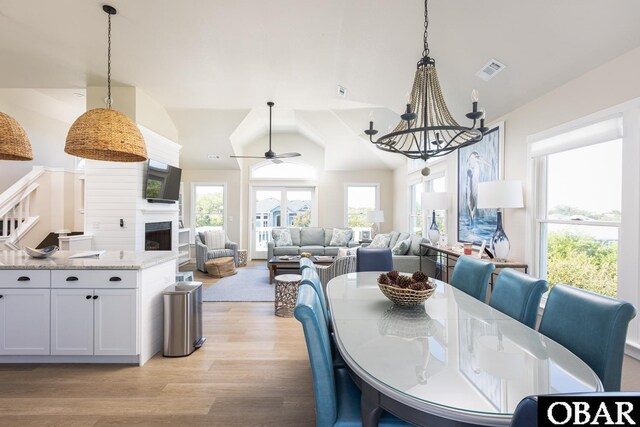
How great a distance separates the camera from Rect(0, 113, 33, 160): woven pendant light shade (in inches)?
94.7

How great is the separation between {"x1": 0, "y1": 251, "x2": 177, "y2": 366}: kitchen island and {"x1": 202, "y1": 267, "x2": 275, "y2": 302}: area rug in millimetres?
1981

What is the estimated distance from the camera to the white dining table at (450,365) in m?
0.94

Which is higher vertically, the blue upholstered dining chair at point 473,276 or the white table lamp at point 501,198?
the white table lamp at point 501,198

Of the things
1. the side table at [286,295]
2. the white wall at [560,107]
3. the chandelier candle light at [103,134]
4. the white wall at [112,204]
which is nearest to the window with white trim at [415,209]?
the white wall at [560,107]

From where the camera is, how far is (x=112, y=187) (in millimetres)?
4555

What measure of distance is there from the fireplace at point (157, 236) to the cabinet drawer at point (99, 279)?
2.50 metres

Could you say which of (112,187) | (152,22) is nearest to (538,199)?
(152,22)

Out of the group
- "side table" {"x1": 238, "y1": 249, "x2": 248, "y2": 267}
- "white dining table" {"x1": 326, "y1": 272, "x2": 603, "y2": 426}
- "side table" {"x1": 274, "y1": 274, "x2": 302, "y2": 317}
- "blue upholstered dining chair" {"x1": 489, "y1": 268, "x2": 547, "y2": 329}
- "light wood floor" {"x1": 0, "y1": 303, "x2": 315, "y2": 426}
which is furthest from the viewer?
"side table" {"x1": 238, "y1": 249, "x2": 248, "y2": 267}

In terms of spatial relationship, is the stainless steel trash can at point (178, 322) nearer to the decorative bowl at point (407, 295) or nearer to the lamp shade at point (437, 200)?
the decorative bowl at point (407, 295)

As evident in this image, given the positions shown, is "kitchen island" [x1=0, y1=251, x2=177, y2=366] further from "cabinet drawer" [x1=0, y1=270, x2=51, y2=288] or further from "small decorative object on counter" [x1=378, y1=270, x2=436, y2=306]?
"small decorative object on counter" [x1=378, y1=270, x2=436, y2=306]

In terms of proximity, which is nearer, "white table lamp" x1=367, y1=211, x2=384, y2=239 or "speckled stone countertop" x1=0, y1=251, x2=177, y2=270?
A: "speckled stone countertop" x1=0, y1=251, x2=177, y2=270

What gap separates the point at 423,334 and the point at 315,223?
279 inches

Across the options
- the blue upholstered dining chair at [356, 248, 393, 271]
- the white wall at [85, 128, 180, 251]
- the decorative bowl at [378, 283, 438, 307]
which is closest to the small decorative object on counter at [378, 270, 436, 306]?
the decorative bowl at [378, 283, 438, 307]

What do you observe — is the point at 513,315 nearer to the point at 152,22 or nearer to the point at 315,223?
the point at 152,22
